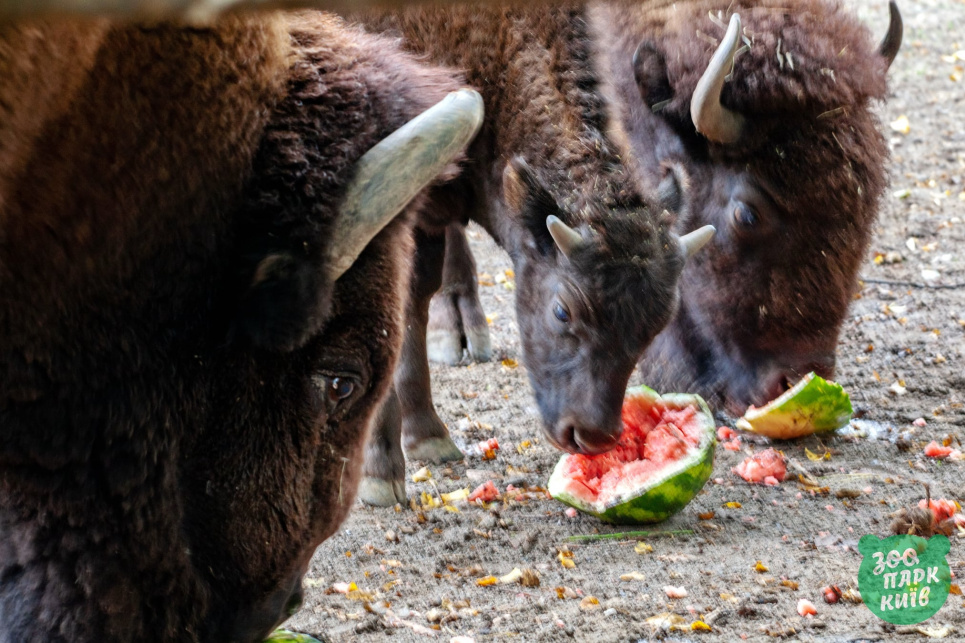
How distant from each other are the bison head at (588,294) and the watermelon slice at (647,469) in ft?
0.51

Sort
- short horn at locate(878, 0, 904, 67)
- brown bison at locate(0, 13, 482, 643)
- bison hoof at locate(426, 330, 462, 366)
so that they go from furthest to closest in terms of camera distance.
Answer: bison hoof at locate(426, 330, 462, 366) < short horn at locate(878, 0, 904, 67) < brown bison at locate(0, 13, 482, 643)

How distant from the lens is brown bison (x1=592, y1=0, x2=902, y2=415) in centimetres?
501

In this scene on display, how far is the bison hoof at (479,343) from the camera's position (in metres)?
6.48

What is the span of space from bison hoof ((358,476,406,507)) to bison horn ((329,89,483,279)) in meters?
2.17

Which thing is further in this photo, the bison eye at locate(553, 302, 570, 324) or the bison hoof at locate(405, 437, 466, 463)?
the bison hoof at locate(405, 437, 466, 463)

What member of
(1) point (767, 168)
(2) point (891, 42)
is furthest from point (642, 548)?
(2) point (891, 42)

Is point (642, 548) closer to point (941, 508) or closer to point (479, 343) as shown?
point (941, 508)

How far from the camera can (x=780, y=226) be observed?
16.7ft

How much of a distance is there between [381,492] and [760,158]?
243 centimetres

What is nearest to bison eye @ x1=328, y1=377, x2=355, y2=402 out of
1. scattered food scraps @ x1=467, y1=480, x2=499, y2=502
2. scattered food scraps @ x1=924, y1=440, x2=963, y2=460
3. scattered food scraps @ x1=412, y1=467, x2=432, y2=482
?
scattered food scraps @ x1=467, y1=480, x2=499, y2=502

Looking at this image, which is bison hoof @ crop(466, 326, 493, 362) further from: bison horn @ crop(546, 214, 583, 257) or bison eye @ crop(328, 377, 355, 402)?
bison eye @ crop(328, 377, 355, 402)

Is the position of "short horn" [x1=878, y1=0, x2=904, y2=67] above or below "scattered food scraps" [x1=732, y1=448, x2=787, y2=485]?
above

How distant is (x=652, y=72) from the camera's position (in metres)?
5.38

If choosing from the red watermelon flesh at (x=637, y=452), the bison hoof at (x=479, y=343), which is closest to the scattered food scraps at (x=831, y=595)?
the red watermelon flesh at (x=637, y=452)
